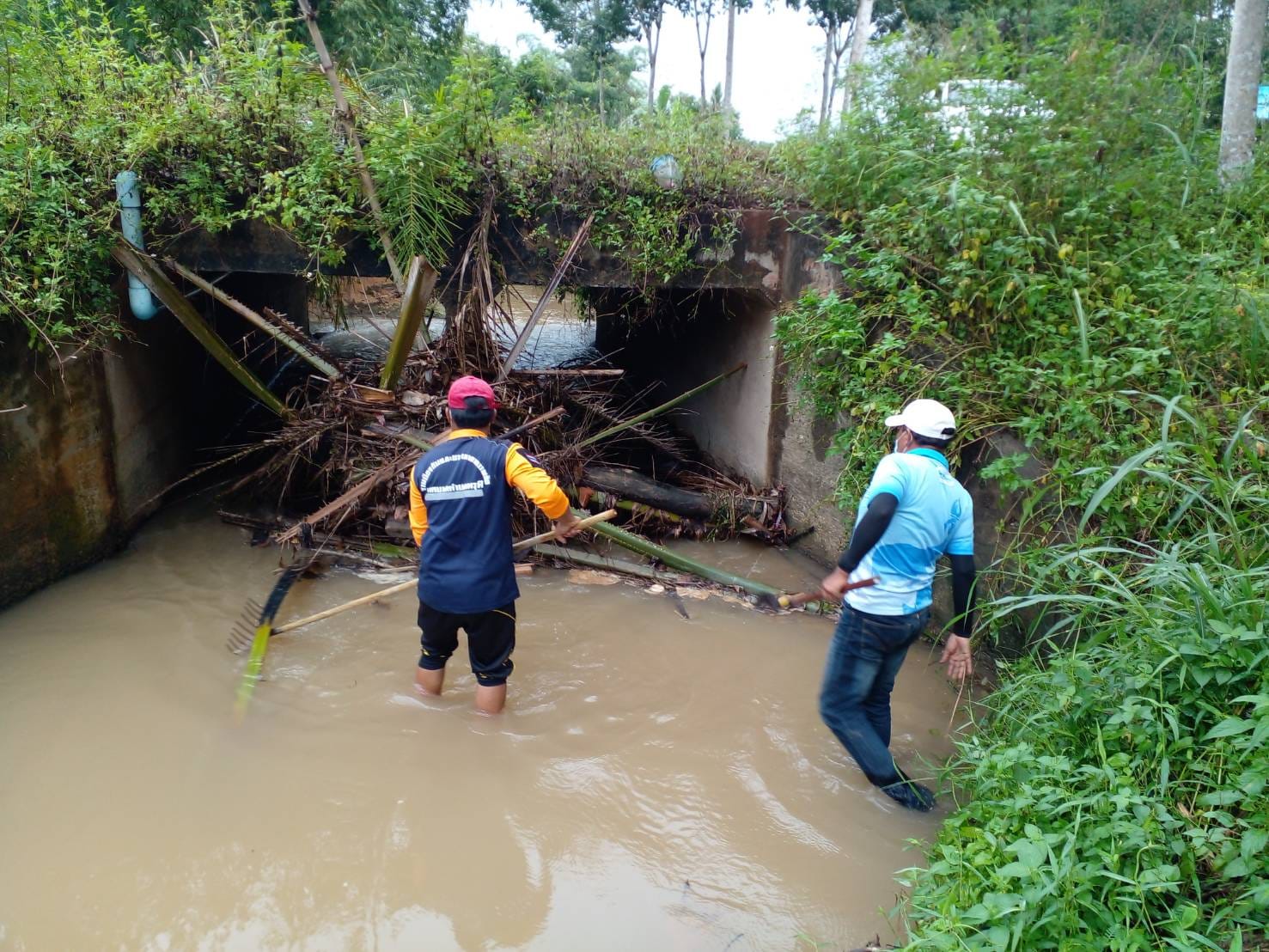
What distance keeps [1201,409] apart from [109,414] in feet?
22.9

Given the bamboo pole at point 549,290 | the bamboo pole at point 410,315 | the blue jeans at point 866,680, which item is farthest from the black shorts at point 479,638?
the bamboo pole at point 549,290

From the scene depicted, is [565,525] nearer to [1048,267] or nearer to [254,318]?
[254,318]

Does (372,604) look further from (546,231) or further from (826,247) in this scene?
(826,247)

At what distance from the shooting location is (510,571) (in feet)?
13.0

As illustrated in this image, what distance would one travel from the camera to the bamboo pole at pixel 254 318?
559 cm

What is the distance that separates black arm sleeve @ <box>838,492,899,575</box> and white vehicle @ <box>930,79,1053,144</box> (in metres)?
3.15

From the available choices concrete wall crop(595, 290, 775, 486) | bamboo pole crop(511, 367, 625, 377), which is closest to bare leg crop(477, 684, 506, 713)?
Answer: bamboo pole crop(511, 367, 625, 377)

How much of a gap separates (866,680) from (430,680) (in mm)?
2294

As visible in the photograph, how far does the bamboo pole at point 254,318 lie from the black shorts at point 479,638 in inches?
107

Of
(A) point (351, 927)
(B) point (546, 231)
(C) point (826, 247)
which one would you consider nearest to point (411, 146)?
(B) point (546, 231)

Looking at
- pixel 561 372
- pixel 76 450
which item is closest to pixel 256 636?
pixel 76 450

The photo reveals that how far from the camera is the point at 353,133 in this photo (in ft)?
18.5

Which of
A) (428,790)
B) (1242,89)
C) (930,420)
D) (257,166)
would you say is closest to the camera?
(930,420)

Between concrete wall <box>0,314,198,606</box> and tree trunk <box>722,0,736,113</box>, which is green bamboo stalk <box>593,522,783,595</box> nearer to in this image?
concrete wall <box>0,314,198,606</box>
